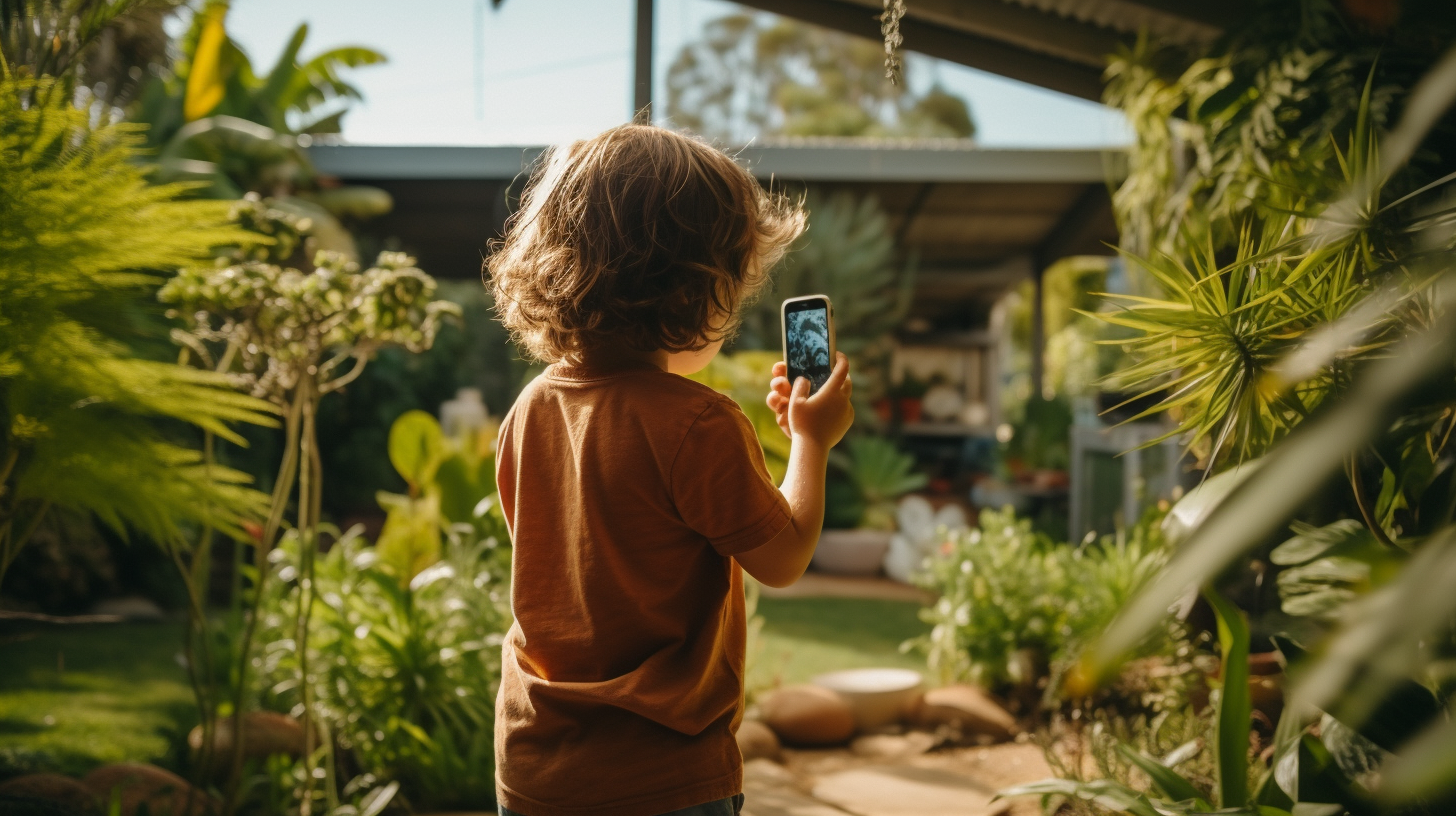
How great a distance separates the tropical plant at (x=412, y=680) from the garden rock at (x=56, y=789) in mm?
546

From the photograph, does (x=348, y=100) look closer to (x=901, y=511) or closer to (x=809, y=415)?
(x=901, y=511)

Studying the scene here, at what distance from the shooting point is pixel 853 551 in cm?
726

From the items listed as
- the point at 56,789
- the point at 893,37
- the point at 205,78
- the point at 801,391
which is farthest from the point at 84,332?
the point at 205,78

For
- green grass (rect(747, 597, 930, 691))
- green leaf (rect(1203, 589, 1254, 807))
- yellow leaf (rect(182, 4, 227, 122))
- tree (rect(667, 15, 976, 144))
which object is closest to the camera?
green leaf (rect(1203, 589, 1254, 807))

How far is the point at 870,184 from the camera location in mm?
8602

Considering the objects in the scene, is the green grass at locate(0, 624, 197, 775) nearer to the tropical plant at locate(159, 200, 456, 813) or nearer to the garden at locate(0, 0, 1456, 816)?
the garden at locate(0, 0, 1456, 816)

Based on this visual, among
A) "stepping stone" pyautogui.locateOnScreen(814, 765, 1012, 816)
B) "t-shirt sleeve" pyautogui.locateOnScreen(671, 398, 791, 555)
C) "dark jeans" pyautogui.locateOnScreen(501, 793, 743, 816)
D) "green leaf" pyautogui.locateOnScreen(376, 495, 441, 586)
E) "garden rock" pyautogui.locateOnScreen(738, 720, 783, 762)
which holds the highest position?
"t-shirt sleeve" pyautogui.locateOnScreen(671, 398, 791, 555)

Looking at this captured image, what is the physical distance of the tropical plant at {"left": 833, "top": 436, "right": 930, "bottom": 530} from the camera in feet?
25.2

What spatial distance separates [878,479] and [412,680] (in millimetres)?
5321

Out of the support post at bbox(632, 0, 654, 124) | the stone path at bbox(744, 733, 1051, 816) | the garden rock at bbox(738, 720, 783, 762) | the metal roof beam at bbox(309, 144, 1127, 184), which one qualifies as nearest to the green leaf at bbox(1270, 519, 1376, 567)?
the stone path at bbox(744, 733, 1051, 816)

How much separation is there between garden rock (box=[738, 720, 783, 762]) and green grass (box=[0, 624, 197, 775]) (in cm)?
192

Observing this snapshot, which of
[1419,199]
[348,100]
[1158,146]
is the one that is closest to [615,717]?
[1419,199]

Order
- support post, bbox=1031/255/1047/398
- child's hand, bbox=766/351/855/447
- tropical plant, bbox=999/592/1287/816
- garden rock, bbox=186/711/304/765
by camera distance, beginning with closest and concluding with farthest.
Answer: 1. child's hand, bbox=766/351/855/447
2. tropical plant, bbox=999/592/1287/816
3. garden rock, bbox=186/711/304/765
4. support post, bbox=1031/255/1047/398

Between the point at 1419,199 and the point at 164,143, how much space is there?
887 centimetres
